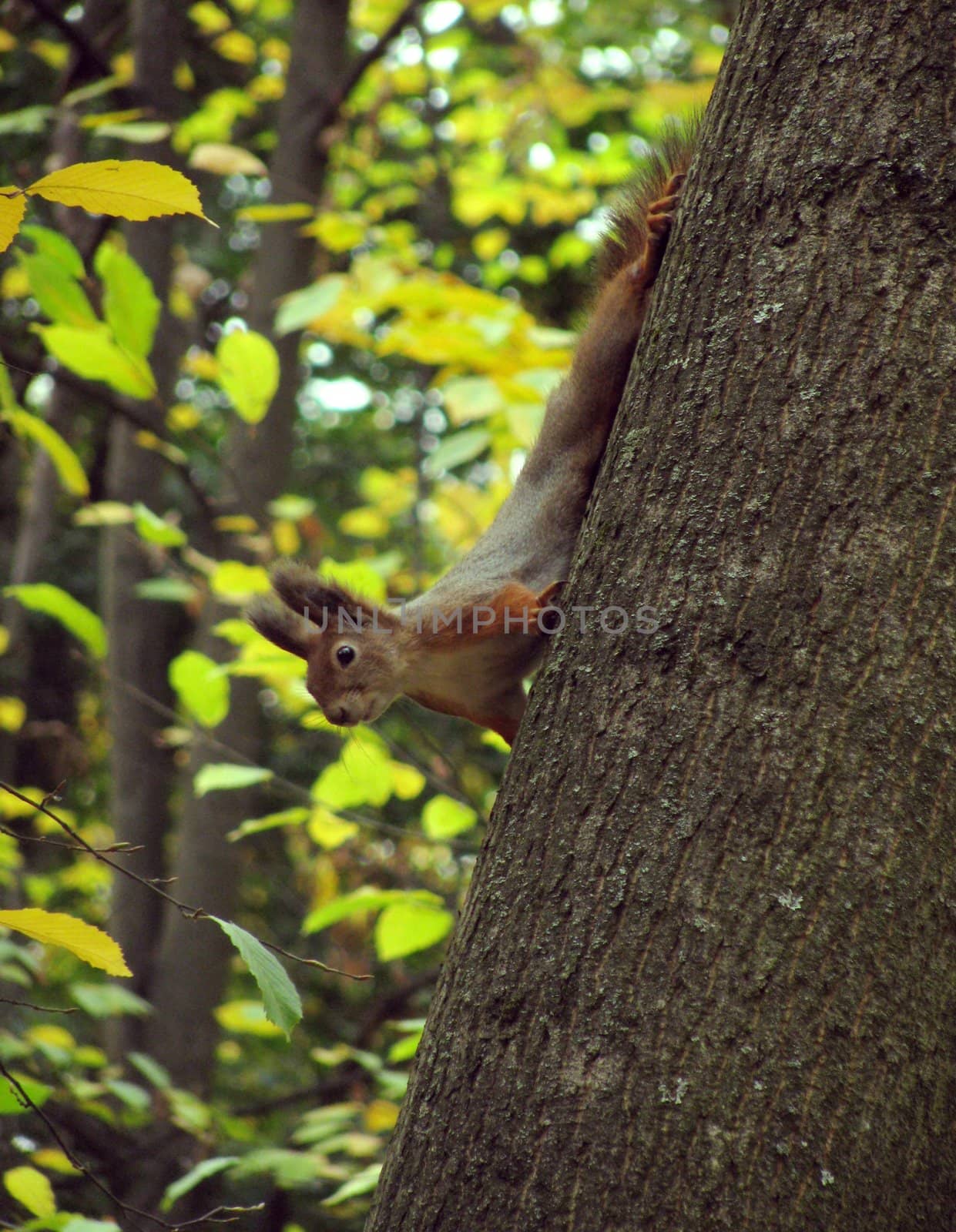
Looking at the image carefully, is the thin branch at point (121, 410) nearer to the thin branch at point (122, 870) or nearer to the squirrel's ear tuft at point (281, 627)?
the squirrel's ear tuft at point (281, 627)

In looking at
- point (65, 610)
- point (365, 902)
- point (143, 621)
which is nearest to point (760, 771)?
point (365, 902)

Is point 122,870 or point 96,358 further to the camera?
point 96,358

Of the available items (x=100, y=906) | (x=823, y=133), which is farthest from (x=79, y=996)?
(x=100, y=906)

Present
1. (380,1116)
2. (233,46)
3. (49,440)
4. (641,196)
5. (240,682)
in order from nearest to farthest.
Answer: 1. (49,440)
2. (641,196)
3. (380,1116)
4. (240,682)
5. (233,46)

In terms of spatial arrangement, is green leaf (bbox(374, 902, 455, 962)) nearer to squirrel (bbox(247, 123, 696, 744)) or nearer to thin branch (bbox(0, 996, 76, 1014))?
squirrel (bbox(247, 123, 696, 744))

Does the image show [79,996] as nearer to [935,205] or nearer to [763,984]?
[763,984]

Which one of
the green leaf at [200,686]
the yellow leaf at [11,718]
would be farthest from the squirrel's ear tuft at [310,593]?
the yellow leaf at [11,718]

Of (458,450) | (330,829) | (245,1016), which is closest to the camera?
(458,450)

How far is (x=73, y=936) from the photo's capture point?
4.42 feet

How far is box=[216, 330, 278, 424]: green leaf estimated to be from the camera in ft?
9.16

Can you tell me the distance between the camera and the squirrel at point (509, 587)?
90.4 inches

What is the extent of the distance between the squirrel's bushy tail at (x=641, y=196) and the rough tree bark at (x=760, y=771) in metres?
0.83

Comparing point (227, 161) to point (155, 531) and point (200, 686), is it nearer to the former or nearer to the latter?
point (155, 531)

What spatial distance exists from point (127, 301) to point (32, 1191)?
179 cm
